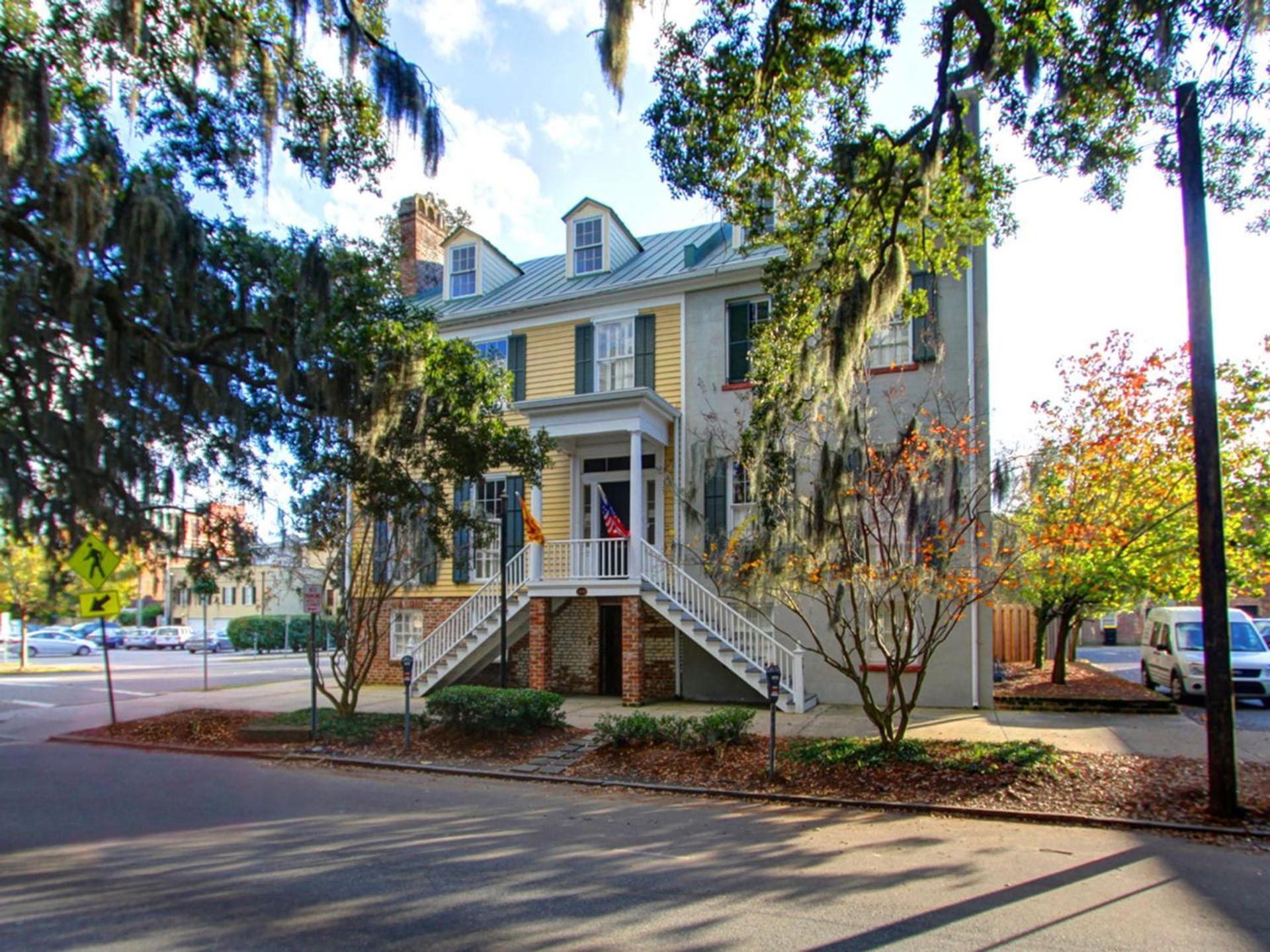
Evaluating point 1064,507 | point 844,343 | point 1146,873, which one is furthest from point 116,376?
point 1064,507

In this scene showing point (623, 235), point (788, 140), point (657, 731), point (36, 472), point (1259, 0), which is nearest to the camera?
point (1259, 0)

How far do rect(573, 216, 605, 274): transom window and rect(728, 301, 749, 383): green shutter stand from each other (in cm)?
421

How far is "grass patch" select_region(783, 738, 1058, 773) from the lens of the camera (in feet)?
30.4

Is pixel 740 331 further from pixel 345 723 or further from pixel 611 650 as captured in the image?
pixel 345 723

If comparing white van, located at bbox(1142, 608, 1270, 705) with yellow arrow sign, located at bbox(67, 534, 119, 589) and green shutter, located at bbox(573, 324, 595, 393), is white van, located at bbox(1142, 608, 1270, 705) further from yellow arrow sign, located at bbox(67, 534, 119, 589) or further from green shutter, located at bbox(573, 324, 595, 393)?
yellow arrow sign, located at bbox(67, 534, 119, 589)

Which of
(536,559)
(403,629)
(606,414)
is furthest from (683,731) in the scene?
(403,629)

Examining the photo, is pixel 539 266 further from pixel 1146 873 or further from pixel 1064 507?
pixel 1146 873

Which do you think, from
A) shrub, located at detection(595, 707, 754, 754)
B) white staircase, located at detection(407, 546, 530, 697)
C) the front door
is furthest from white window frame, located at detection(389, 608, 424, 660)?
shrub, located at detection(595, 707, 754, 754)

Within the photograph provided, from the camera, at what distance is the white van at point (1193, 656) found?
15391mm

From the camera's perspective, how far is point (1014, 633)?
25.1m

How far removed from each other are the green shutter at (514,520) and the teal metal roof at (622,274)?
390 cm

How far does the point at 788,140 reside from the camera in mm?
10289

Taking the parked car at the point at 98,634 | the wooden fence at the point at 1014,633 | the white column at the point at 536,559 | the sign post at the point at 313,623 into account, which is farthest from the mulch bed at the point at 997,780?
the parked car at the point at 98,634

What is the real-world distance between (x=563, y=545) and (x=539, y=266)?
29.1ft
